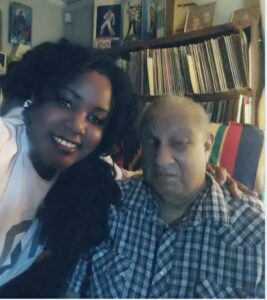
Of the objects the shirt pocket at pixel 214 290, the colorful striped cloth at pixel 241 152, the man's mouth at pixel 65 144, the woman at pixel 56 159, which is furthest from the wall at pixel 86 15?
the shirt pocket at pixel 214 290

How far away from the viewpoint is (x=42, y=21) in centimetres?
82

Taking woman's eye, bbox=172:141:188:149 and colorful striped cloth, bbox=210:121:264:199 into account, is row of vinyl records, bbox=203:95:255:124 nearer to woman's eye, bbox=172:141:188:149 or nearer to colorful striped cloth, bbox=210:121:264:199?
colorful striped cloth, bbox=210:121:264:199

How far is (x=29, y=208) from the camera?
694 millimetres

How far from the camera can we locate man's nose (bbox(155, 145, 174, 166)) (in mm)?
661

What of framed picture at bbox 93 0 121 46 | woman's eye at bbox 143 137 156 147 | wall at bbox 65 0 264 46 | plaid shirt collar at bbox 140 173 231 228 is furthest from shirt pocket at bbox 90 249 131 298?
framed picture at bbox 93 0 121 46

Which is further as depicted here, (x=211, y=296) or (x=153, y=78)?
(x=153, y=78)

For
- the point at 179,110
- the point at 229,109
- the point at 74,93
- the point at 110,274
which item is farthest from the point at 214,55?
the point at 110,274

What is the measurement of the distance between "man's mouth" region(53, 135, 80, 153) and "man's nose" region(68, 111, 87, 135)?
0.08 ft

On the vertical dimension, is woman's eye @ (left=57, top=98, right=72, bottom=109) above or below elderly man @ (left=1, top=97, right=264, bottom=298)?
above

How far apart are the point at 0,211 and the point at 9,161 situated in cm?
9

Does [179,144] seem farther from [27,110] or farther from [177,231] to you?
[27,110]

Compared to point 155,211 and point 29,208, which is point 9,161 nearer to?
point 29,208

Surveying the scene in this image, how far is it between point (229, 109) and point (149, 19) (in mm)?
419

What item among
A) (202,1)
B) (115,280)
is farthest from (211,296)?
(202,1)
